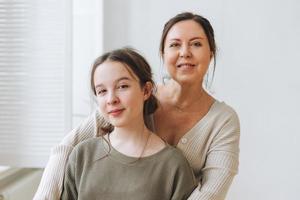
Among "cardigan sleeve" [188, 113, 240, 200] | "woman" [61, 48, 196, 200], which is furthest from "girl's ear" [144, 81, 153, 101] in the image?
"cardigan sleeve" [188, 113, 240, 200]

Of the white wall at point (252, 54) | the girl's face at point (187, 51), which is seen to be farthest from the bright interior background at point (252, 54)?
the girl's face at point (187, 51)

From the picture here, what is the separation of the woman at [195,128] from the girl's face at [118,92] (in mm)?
173

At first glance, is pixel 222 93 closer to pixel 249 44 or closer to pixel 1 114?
pixel 249 44

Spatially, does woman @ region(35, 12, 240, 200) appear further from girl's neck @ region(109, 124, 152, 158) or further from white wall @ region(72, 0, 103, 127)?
white wall @ region(72, 0, 103, 127)

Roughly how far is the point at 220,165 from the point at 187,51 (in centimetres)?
34

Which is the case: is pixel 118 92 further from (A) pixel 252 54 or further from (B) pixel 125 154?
(A) pixel 252 54

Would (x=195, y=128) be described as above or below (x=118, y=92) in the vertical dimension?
below

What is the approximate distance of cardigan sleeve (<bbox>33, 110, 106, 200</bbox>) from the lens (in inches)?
47.2

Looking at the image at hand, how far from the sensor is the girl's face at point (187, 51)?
1.25 metres

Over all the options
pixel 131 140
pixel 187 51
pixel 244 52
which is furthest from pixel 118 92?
pixel 244 52

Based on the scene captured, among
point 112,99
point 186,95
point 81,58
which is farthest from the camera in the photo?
point 81,58

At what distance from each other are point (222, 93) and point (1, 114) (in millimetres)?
1062

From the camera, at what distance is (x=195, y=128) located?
1296mm

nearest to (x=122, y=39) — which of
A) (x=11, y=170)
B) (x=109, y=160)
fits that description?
(x=11, y=170)
